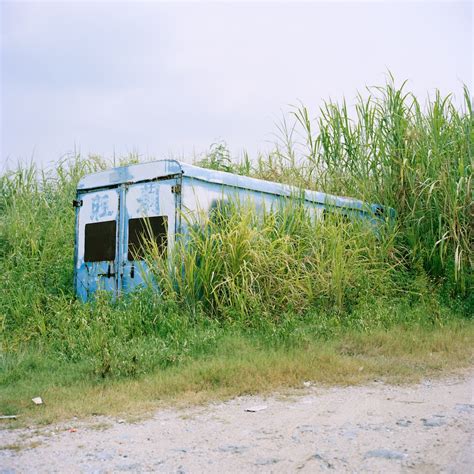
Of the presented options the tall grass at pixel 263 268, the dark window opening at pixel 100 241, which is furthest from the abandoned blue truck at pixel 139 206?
the tall grass at pixel 263 268

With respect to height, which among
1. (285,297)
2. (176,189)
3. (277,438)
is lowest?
(277,438)

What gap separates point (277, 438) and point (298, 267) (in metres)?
3.42

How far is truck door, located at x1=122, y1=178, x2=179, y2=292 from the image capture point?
6785 millimetres

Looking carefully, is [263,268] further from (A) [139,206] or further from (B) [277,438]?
(B) [277,438]

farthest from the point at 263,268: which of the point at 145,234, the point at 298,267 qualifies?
the point at 145,234

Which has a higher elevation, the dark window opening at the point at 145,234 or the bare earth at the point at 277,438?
the dark window opening at the point at 145,234

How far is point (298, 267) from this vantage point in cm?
677

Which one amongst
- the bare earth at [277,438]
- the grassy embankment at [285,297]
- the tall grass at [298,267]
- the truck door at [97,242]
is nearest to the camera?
the bare earth at [277,438]

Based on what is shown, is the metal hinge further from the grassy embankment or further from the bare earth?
the bare earth

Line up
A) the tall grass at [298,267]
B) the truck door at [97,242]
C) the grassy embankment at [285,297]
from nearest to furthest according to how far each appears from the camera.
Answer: the grassy embankment at [285,297]
the tall grass at [298,267]
the truck door at [97,242]

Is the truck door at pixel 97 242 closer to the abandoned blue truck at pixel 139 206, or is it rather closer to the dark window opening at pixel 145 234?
the abandoned blue truck at pixel 139 206

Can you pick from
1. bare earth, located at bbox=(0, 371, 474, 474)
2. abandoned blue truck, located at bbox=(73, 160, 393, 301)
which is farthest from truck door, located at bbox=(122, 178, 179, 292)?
bare earth, located at bbox=(0, 371, 474, 474)

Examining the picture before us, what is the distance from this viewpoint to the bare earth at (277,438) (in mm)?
3100

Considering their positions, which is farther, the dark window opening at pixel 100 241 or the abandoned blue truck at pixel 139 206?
the dark window opening at pixel 100 241
